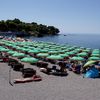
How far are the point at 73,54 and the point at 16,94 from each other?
72.6 feet

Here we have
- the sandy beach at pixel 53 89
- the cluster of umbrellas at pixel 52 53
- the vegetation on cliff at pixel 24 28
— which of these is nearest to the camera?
the sandy beach at pixel 53 89

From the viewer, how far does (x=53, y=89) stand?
20.4 meters

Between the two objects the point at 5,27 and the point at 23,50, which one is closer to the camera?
the point at 23,50

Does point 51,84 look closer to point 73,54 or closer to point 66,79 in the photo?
point 66,79

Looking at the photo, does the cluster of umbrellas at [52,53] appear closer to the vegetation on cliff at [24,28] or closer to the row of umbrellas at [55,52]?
the row of umbrellas at [55,52]

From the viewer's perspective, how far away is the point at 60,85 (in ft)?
71.4

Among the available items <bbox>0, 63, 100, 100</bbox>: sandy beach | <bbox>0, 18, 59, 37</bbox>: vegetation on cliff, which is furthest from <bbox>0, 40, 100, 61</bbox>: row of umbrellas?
<bbox>0, 18, 59, 37</bbox>: vegetation on cliff

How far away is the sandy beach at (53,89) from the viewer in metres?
18.5

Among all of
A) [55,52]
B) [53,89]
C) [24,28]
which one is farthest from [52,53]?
[24,28]

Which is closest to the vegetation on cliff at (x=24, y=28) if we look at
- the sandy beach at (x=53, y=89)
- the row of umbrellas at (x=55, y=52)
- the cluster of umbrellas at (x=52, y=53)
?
the cluster of umbrellas at (x=52, y=53)

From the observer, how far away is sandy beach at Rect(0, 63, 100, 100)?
18.5 meters

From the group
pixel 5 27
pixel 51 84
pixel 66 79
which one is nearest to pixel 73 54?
pixel 66 79

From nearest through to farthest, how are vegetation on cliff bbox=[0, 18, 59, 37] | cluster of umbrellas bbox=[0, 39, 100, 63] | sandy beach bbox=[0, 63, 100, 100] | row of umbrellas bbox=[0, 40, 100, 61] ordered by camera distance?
1. sandy beach bbox=[0, 63, 100, 100]
2. cluster of umbrellas bbox=[0, 39, 100, 63]
3. row of umbrellas bbox=[0, 40, 100, 61]
4. vegetation on cliff bbox=[0, 18, 59, 37]

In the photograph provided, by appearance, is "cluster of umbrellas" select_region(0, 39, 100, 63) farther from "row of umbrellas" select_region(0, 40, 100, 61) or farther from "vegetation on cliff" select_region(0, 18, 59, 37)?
"vegetation on cliff" select_region(0, 18, 59, 37)
